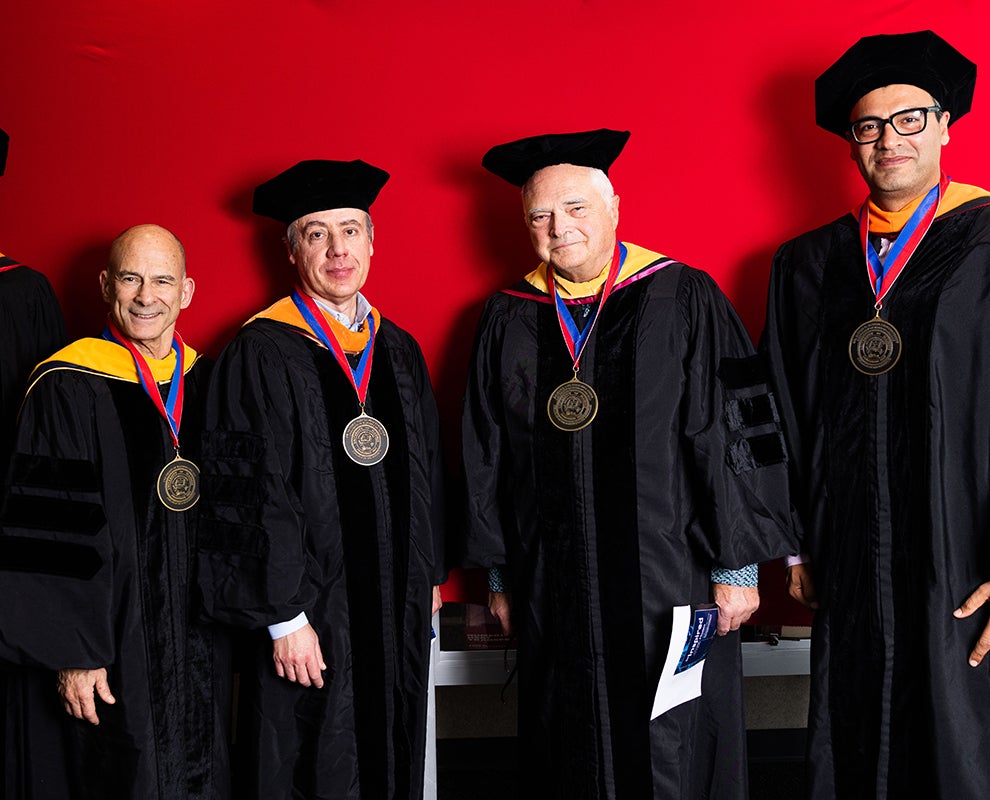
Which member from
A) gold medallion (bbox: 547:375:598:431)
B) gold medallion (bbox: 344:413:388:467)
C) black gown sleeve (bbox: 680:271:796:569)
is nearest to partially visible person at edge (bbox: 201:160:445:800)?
gold medallion (bbox: 344:413:388:467)

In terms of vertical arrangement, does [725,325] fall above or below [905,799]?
above

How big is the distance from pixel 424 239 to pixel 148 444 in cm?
114

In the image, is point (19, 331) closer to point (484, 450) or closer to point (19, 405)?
point (19, 405)

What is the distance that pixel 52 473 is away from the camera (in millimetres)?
2332

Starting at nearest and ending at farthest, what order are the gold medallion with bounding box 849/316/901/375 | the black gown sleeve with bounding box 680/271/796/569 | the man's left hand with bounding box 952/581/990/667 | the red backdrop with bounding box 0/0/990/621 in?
the man's left hand with bounding box 952/581/990/667, the gold medallion with bounding box 849/316/901/375, the black gown sleeve with bounding box 680/271/796/569, the red backdrop with bounding box 0/0/990/621

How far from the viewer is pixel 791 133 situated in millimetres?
2934

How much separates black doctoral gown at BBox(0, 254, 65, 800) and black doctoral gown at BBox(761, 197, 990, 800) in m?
2.11

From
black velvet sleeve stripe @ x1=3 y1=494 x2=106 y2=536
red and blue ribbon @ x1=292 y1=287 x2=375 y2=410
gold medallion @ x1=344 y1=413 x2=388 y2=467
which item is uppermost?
red and blue ribbon @ x1=292 y1=287 x2=375 y2=410

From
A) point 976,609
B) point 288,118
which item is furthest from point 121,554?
point 976,609

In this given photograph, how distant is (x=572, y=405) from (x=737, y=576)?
657 millimetres

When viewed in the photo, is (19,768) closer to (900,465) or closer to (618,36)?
(900,465)

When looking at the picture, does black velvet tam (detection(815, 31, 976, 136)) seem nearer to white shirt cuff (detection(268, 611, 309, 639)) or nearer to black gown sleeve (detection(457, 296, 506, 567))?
black gown sleeve (detection(457, 296, 506, 567))

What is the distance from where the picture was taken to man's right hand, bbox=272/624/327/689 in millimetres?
2385

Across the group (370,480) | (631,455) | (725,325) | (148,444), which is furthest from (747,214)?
(148,444)
